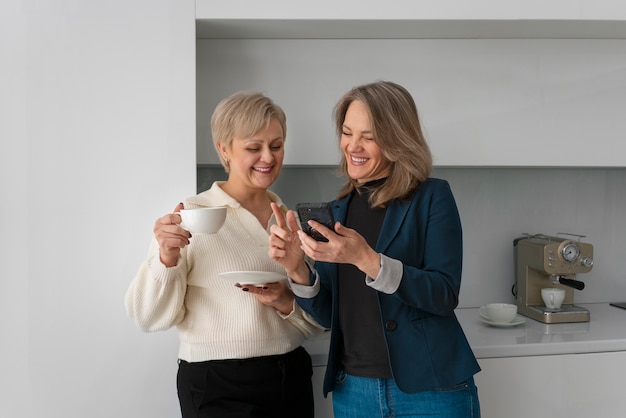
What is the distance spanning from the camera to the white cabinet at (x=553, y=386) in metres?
2.11

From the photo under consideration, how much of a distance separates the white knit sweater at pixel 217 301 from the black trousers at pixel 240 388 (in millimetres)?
26

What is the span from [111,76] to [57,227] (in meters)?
0.47

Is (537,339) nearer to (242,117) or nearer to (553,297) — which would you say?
(553,297)

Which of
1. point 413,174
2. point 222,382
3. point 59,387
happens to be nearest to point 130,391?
point 59,387

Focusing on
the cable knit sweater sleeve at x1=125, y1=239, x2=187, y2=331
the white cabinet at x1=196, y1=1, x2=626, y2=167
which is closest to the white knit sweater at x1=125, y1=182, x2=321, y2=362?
the cable knit sweater sleeve at x1=125, y1=239, x2=187, y2=331

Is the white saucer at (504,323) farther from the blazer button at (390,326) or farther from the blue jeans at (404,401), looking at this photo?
the blazer button at (390,326)

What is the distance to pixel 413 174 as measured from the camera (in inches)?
62.5

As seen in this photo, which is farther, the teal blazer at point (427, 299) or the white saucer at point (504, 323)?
the white saucer at point (504, 323)

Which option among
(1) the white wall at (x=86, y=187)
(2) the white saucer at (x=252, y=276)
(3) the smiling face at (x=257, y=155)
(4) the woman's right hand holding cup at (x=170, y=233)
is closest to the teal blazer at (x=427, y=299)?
(2) the white saucer at (x=252, y=276)

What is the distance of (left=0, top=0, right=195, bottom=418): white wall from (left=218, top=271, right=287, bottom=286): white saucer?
515mm

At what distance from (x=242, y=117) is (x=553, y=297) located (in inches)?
55.4

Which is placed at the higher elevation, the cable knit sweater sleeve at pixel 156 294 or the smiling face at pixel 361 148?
the smiling face at pixel 361 148

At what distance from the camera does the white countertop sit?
210 cm

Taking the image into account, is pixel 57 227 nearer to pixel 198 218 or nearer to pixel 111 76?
pixel 111 76
